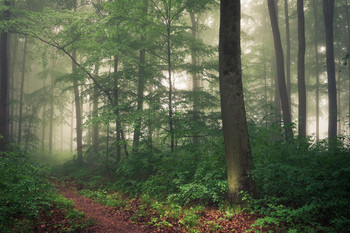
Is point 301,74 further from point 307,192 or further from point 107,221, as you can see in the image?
point 107,221

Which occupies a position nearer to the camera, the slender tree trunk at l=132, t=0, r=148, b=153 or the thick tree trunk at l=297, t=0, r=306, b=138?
the slender tree trunk at l=132, t=0, r=148, b=153

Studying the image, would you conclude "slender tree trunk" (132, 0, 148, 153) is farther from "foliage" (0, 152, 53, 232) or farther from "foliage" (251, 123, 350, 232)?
"foliage" (251, 123, 350, 232)

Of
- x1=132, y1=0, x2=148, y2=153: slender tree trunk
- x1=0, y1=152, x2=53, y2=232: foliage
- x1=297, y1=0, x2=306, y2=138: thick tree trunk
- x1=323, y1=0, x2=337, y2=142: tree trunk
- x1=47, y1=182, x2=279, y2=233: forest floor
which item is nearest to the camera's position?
x1=0, y1=152, x2=53, y2=232: foliage

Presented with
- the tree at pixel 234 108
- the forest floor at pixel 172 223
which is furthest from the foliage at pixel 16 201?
the tree at pixel 234 108

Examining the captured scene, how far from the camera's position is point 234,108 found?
5.58 meters

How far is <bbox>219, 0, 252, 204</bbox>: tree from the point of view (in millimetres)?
5520

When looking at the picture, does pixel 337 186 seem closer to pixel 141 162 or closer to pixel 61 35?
pixel 141 162

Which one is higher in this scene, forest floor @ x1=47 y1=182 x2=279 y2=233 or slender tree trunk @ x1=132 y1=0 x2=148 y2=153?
slender tree trunk @ x1=132 y1=0 x2=148 y2=153

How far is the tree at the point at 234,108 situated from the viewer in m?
5.52

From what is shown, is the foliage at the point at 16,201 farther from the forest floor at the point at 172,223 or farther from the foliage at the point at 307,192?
the foliage at the point at 307,192

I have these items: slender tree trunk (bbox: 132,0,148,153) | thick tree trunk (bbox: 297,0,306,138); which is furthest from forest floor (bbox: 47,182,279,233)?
thick tree trunk (bbox: 297,0,306,138)

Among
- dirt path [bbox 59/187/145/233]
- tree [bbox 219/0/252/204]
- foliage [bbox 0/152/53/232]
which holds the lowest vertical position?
dirt path [bbox 59/187/145/233]

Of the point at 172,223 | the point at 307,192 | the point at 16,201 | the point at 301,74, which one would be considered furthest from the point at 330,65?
the point at 16,201

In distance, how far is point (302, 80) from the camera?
466 inches
